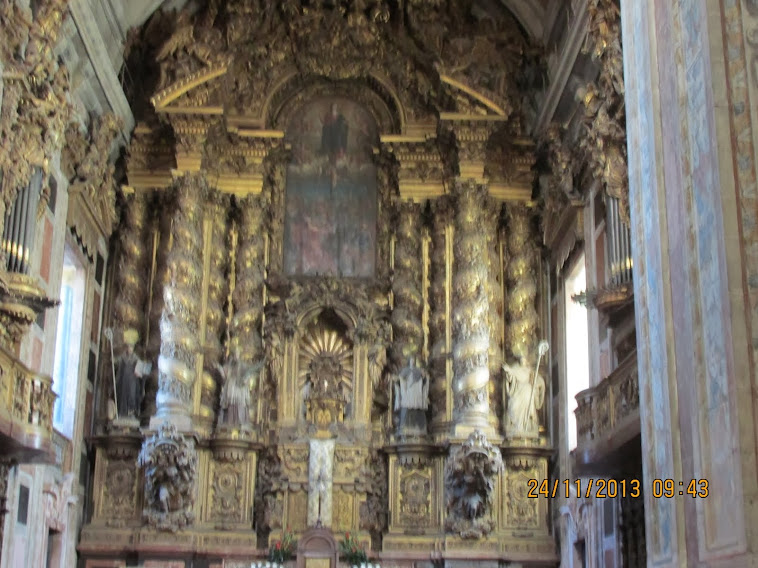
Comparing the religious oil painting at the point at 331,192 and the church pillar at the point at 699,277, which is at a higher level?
the religious oil painting at the point at 331,192

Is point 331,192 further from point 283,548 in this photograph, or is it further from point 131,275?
point 283,548

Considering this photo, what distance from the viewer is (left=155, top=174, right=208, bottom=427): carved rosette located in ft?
73.4

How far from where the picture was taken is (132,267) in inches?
945

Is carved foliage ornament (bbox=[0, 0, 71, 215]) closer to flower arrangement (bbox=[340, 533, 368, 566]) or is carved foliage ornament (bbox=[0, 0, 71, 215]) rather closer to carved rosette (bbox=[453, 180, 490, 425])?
carved rosette (bbox=[453, 180, 490, 425])

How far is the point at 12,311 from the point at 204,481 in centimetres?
702

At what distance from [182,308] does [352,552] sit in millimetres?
5857

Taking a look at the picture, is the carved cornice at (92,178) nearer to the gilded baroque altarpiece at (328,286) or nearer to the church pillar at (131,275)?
the church pillar at (131,275)

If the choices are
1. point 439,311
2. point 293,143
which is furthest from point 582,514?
point 293,143

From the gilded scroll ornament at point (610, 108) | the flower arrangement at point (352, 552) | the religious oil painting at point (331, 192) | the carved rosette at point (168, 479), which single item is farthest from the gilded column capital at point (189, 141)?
the gilded scroll ornament at point (610, 108)

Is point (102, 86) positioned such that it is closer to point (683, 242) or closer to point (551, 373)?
point (551, 373)

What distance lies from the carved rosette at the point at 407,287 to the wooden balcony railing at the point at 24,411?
850cm

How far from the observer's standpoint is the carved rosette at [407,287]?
23984mm

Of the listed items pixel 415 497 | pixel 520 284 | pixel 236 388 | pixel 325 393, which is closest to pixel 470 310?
pixel 520 284
